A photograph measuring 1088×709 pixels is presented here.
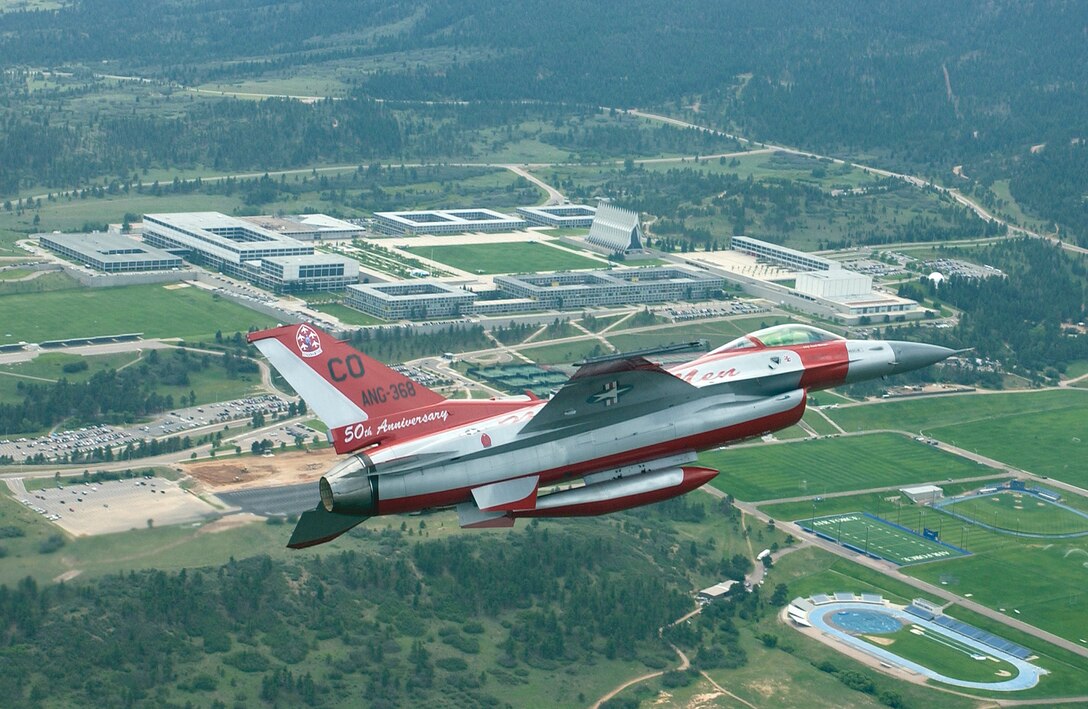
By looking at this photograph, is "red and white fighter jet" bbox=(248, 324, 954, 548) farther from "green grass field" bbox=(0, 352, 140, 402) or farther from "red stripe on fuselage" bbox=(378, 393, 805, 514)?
"green grass field" bbox=(0, 352, 140, 402)

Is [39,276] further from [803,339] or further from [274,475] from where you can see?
[803,339]

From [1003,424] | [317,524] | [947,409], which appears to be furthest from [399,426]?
[1003,424]

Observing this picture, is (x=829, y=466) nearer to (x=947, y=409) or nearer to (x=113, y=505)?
(x=947, y=409)

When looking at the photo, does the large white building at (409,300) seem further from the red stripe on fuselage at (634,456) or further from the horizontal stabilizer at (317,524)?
the horizontal stabilizer at (317,524)

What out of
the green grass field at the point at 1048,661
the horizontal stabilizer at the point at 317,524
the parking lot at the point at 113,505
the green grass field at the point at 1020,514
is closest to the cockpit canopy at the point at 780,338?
the horizontal stabilizer at the point at 317,524

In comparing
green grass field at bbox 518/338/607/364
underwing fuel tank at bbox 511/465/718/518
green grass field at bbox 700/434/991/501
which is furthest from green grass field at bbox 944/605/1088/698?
green grass field at bbox 518/338/607/364

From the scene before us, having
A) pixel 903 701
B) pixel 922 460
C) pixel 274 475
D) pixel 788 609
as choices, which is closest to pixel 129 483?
pixel 274 475
